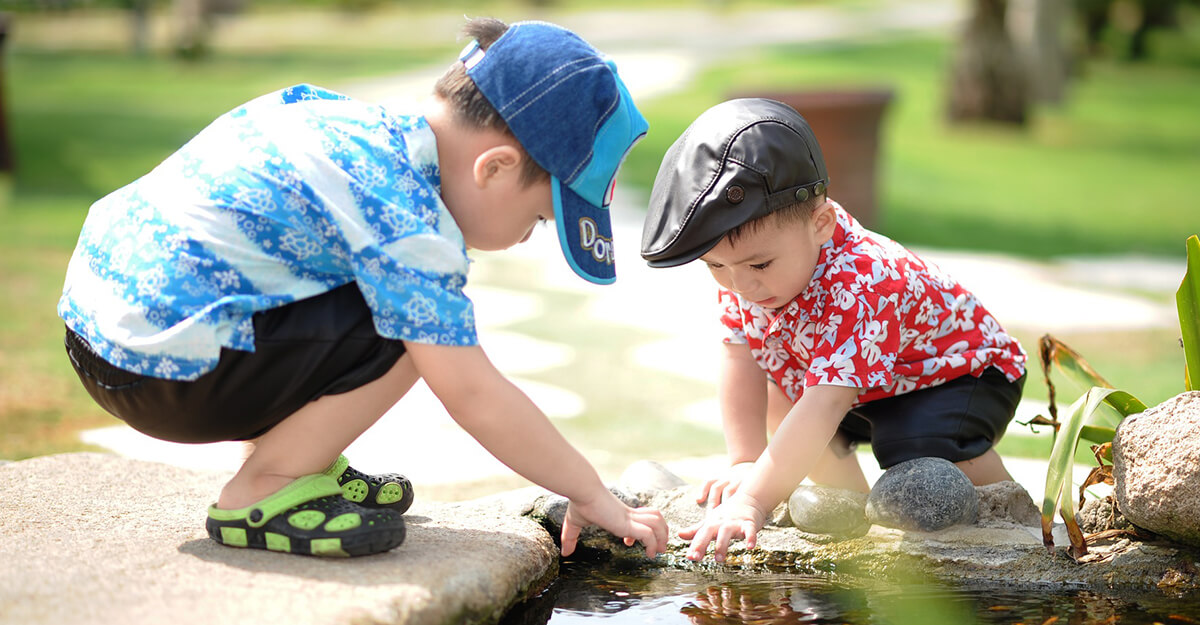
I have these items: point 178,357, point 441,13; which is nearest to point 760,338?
point 178,357

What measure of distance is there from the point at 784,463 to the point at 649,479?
0.47 metres

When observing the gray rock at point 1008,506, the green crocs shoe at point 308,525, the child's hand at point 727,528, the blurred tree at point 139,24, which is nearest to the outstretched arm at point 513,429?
the child's hand at point 727,528

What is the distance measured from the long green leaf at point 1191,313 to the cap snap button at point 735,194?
0.80m

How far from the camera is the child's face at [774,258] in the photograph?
85.7 inches

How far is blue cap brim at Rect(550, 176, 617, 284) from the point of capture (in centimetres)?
198

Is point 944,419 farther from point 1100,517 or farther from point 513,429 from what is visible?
point 513,429

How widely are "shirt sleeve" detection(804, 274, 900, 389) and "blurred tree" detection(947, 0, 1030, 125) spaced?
10363 millimetres

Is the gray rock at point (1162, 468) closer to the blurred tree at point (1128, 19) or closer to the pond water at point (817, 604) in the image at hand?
the pond water at point (817, 604)

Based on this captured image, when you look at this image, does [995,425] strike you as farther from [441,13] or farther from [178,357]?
[441,13]

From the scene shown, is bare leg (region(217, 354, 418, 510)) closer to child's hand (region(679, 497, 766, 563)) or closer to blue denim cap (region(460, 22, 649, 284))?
blue denim cap (region(460, 22, 649, 284))

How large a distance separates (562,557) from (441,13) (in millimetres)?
25854

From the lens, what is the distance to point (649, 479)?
8.28 feet

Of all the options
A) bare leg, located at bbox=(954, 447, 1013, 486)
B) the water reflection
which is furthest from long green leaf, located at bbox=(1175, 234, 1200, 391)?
the water reflection

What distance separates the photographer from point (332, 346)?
1.89 meters
